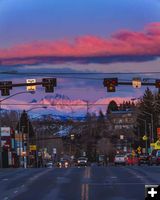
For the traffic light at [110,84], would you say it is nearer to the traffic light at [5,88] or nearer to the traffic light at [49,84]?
the traffic light at [49,84]

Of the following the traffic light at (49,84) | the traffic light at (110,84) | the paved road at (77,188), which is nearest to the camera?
the paved road at (77,188)

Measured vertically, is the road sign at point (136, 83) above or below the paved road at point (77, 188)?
above

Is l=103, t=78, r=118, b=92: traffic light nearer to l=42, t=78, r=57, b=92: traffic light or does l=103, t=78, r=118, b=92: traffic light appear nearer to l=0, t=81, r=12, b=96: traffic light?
l=42, t=78, r=57, b=92: traffic light

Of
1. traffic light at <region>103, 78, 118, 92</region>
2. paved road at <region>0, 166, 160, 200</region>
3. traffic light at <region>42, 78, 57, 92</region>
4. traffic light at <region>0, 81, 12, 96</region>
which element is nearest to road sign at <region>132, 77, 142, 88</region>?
traffic light at <region>103, 78, 118, 92</region>

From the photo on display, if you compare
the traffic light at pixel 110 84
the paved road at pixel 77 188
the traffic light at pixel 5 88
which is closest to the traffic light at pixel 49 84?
the traffic light at pixel 5 88

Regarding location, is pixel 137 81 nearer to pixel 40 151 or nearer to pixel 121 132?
pixel 40 151

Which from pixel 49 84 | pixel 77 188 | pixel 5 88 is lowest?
pixel 77 188

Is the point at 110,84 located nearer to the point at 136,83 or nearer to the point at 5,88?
the point at 136,83

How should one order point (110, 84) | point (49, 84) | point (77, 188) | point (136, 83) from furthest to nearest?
point (110, 84) → point (136, 83) → point (49, 84) → point (77, 188)

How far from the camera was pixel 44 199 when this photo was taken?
73.3 ft

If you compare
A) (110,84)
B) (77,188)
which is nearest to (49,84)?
(110,84)

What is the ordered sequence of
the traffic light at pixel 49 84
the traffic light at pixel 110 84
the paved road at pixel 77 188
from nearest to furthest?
the paved road at pixel 77 188, the traffic light at pixel 49 84, the traffic light at pixel 110 84

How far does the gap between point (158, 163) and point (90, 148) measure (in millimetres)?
120529

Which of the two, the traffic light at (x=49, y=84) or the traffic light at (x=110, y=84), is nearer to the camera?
the traffic light at (x=49, y=84)
